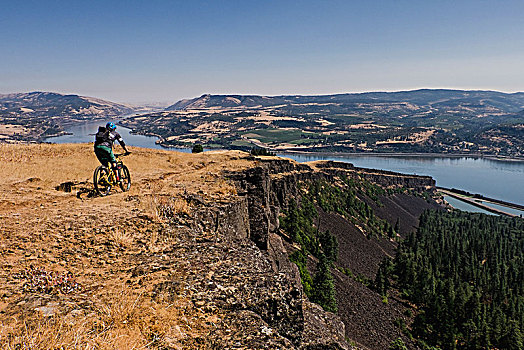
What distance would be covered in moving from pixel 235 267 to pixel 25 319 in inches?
227

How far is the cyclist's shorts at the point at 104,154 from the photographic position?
586 inches

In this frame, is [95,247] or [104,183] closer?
[95,247]

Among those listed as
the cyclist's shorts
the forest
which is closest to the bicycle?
the cyclist's shorts

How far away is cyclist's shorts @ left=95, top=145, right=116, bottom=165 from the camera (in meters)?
14.9

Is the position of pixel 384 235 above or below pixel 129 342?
below

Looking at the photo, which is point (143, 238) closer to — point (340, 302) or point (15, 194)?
point (15, 194)

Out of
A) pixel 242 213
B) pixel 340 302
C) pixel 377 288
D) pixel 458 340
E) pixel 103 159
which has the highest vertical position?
pixel 103 159

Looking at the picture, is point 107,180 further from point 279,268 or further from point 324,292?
point 324,292

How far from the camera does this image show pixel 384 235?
307 ft

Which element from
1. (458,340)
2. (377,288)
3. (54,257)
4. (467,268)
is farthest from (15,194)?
(467,268)

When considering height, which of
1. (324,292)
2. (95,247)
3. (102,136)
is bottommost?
(324,292)

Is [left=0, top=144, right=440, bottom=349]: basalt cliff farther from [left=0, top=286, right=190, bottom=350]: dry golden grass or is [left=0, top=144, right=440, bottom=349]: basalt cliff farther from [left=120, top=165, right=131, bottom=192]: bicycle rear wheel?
[left=120, top=165, right=131, bottom=192]: bicycle rear wheel

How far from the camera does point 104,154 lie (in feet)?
49.5

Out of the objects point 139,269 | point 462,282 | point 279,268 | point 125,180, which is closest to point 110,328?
point 139,269
